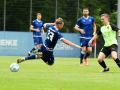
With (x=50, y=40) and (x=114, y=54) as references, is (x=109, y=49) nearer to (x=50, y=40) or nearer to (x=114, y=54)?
(x=114, y=54)

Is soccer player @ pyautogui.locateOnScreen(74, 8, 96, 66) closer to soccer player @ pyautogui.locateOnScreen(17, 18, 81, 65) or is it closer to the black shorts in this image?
the black shorts

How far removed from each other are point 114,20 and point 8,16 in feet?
56.9

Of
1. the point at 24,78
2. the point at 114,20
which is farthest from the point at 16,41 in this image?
the point at 24,78

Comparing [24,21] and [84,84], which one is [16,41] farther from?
[84,84]

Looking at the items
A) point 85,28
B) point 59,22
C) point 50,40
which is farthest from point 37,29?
point 59,22

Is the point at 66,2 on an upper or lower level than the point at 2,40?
upper

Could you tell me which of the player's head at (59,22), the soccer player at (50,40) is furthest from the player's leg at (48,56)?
the player's head at (59,22)

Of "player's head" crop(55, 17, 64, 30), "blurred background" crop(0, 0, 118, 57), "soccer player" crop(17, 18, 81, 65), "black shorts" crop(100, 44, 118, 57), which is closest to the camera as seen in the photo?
"player's head" crop(55, 17, 64, 30)

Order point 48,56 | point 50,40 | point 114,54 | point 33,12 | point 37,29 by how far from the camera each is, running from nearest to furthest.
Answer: point 50,40 < point 114,54 < point 48,56 < point 37,29 < point 33,12

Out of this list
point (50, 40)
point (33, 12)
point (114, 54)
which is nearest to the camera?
point (50, 40)

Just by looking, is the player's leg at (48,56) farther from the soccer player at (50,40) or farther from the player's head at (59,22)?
the player's head at (59,22)

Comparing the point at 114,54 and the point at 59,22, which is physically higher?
the point at 59,22

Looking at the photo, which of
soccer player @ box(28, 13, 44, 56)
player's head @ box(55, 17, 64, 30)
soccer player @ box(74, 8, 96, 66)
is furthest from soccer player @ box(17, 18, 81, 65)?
soccer player @ box(28, 13, 44, 56)

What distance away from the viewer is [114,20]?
54156mm
